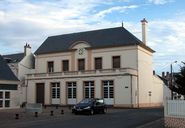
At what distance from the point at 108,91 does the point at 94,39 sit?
11.5 metres

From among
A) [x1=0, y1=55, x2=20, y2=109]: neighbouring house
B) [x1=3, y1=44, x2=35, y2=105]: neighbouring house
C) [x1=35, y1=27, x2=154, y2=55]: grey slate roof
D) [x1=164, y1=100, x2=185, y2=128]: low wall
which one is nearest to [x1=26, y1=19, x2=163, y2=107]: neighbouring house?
[x1=35, y1=27, x2=154, y2=55]: grey slate roof

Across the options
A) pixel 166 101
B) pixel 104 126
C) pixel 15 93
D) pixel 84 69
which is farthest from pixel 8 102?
pixel 166 101

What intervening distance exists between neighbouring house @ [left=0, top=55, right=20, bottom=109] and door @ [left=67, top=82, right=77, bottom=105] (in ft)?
54.4

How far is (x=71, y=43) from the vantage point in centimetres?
7138

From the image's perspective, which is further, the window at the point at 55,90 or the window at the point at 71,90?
the window at the point at 55,90

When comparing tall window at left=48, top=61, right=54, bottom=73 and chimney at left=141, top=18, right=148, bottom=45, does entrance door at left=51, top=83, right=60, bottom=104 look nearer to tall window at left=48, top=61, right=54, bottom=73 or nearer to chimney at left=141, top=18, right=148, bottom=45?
tall window at left=48, top=61, right=54, bottom=73

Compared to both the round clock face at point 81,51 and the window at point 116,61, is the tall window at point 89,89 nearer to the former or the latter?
the window at point 116,61

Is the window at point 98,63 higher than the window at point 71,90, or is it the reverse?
the window at point 98,63

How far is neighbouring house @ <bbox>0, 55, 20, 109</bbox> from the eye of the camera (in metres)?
46.8

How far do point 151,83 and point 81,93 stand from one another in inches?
559

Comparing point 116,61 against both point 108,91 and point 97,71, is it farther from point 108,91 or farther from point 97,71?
point 108,91

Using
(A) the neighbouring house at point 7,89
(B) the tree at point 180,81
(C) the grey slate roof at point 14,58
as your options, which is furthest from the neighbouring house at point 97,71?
(B) the tree at point 180,81

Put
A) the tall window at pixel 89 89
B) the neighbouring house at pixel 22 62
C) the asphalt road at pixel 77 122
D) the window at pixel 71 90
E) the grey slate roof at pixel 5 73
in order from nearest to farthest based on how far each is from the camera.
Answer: the asphalt road at pixel 77 122
the grey slate roof at pixel 5 73
the tall window at pixel 89 89
the window at pixel 71 90
the neighbouring house at pixel 22 62

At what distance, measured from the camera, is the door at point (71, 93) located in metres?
65.1
